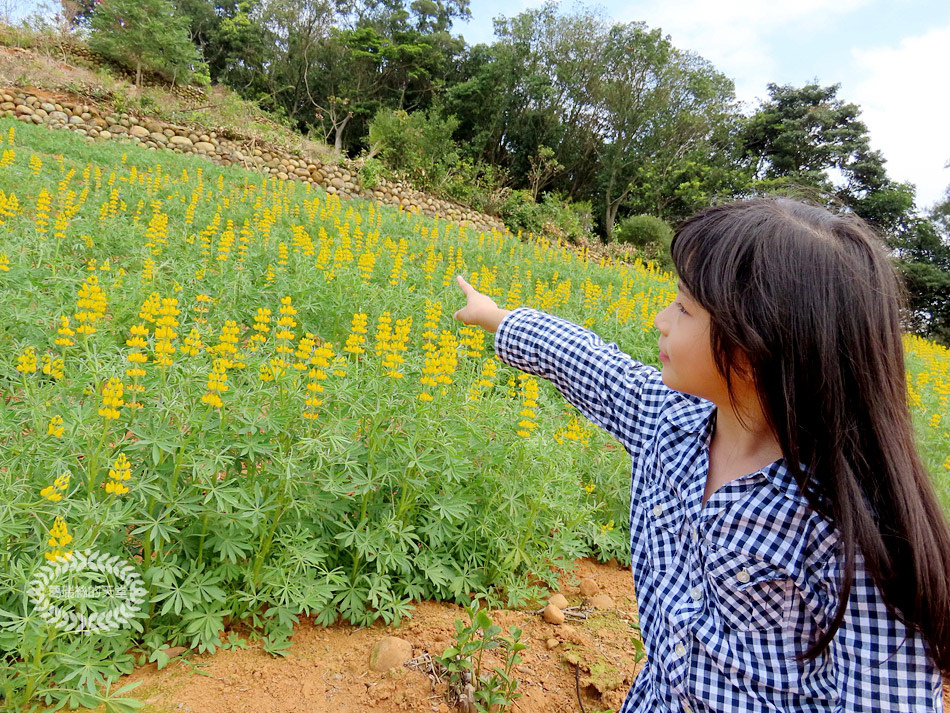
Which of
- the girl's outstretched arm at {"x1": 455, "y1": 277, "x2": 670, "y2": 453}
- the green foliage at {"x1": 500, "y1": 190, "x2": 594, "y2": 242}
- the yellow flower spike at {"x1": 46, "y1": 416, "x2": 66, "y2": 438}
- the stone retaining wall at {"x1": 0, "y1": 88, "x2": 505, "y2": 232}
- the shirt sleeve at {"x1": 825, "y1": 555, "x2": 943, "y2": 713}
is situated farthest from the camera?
the green foliage at {"x1": 500, "y1": 190, "x2": 594, "y2": 242}

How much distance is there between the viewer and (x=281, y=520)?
6.31ft

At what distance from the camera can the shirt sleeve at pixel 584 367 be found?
132 cm

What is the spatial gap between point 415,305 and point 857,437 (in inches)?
140

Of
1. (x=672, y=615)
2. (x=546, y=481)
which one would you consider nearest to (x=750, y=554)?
(x=672, y=615)

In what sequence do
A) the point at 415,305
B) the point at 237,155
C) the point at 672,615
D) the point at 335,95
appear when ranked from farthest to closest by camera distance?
the point at 335,95 → the point at 237,155 → the point at 415,305 → the point at 672,615

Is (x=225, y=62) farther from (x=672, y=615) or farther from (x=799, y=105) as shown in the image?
(x=672, y=615)

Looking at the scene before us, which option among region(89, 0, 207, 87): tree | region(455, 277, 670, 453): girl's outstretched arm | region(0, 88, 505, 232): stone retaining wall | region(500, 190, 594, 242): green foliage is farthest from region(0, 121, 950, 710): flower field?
region(89, 0, 207, 87): tree

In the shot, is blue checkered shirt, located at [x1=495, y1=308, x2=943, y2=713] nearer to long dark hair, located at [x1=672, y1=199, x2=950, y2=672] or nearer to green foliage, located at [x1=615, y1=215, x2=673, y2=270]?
long dark hair, located at [x1=672, y1=199, x2=950, y2=672]

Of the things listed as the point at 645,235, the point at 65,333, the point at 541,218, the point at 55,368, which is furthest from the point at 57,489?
the point at 645,235

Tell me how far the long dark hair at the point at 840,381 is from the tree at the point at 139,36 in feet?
53.2

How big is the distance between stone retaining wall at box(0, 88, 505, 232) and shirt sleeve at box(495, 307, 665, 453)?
10.4 metres

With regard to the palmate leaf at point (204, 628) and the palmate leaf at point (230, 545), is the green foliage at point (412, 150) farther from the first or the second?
the palmate leaf at point (204, 628)

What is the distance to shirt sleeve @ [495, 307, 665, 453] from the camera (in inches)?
51.9

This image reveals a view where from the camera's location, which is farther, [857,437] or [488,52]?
[488,52]
